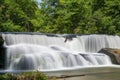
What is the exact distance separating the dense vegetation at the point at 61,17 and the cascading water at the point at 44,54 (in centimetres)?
1557

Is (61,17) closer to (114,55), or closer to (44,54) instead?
(114,55)

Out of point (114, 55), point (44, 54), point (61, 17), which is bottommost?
point (114, 55)

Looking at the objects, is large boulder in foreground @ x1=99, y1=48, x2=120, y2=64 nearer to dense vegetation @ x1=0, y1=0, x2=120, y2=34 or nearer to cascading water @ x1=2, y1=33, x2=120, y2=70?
cascading water @ x1=2, y1=33, x2=120, y2=70

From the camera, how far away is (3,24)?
2016 inches

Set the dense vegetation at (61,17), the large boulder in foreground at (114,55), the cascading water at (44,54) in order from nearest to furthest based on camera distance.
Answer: the cascading water at (44,54), the large boulder in foreground at (114,55), the dense vegetation at (61,17)

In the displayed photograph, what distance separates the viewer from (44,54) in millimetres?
27344

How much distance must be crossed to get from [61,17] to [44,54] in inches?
928

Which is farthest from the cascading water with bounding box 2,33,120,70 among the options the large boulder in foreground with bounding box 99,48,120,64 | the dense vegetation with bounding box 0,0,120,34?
the dense vegetation with bounding box 0,0,120,34

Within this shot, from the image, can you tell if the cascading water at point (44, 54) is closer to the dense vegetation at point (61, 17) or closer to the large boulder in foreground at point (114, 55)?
the large boulder in foreground at point (114, 55)

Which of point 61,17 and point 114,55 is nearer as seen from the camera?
point 114,55

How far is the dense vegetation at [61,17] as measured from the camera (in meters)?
50.3

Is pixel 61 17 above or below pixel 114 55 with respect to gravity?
above

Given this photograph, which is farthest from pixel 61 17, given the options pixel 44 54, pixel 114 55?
pixel 44 54

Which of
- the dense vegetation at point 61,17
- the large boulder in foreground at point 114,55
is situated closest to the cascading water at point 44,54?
the large boulder in foreground at point 114,55
